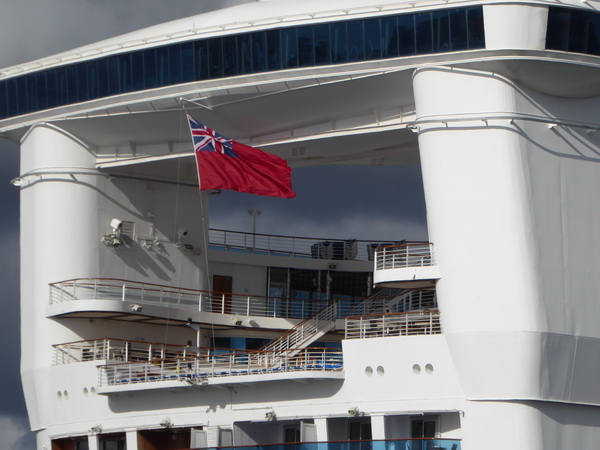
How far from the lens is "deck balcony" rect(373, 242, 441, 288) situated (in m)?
38.3

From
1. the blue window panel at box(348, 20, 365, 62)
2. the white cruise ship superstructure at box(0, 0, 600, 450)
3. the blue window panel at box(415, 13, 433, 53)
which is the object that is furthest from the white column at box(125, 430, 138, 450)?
the blue window panel at box(415, 13, 433, 53)

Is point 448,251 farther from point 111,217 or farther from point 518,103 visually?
point 111,217

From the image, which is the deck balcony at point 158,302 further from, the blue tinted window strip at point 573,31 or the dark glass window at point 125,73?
the blue tinted window strip at point 573,31

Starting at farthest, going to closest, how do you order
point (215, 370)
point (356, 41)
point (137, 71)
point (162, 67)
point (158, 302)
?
point (158, 302) → point (137, 71) → point (162, 67) → point (215, 370) → point (356, 41)

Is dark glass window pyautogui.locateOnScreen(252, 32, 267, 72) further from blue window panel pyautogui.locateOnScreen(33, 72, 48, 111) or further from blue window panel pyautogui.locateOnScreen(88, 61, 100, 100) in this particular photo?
blue window panel pyautogui.locateOnScreen(33, 72, 48, 111)

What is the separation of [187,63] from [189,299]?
410 inches

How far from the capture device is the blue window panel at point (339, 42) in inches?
1567

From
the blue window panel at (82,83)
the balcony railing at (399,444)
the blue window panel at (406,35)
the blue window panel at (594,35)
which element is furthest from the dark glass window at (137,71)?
the blue window panel at (594,35)

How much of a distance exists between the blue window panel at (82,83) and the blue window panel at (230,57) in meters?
5.94

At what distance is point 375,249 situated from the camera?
131 ft

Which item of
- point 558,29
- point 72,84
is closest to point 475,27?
point 558,29

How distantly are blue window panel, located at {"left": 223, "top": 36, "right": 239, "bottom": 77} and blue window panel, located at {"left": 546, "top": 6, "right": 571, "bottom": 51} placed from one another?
10164 millimetres

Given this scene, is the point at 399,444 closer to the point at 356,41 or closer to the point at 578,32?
the point at 356,41

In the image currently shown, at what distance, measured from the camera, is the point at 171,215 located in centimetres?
4934
